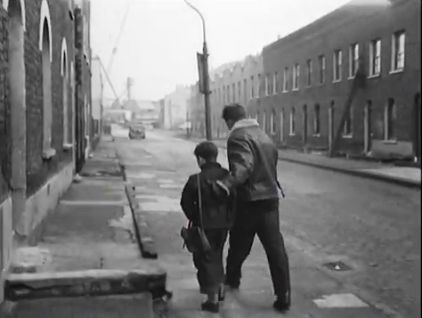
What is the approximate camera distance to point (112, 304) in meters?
4.71

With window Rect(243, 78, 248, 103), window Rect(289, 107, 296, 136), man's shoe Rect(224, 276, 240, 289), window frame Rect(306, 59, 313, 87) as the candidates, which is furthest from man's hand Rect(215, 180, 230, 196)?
man's shoe Rect(224, 276, 240, 289)

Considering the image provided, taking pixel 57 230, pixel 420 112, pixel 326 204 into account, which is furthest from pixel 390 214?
pixel 420 112

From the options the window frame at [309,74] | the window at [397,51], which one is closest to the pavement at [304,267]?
the window at [397,51]

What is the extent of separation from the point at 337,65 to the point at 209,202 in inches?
66.9

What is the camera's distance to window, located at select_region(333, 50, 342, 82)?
113 inches

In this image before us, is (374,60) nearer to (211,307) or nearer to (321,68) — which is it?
(321,68)

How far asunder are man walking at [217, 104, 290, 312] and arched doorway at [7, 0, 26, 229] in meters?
2.23

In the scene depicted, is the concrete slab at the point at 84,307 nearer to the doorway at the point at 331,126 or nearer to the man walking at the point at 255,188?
the man walking at the point at 255,188

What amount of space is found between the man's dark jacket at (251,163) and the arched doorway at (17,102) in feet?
7.59

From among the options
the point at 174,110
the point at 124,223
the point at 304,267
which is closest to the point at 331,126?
the point at 174,110

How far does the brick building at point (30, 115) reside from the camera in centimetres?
500

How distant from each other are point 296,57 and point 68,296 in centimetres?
281

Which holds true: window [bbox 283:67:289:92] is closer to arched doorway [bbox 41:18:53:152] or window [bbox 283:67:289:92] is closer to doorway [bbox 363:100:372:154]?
doorway [bbox 363:100:372:154]

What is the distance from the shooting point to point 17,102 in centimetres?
558
